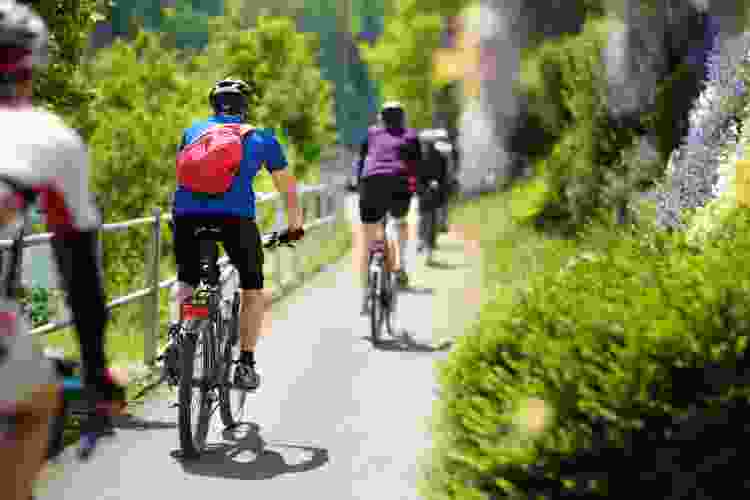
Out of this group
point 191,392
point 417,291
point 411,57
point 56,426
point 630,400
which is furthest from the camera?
point 411,57

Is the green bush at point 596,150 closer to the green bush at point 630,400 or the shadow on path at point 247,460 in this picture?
the shadow on path at point 247,460

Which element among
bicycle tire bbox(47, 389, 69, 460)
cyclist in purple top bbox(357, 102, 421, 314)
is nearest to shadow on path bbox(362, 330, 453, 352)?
cyclist in purple top bbox(357, 102, 421, 314)

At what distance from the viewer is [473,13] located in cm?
3588

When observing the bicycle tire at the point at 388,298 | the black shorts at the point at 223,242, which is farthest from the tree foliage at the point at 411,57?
the black shorts at the point at 223,242

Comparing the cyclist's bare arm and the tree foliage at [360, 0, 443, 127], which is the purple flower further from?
the tree foliage at [360, 0, 443, 127]

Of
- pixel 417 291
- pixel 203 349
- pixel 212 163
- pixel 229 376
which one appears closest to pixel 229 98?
pixel 212 163

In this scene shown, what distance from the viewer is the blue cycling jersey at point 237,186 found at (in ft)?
24.8

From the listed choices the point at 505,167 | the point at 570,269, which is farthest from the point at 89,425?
the point at 505,167

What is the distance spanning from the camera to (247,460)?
7.46 meters

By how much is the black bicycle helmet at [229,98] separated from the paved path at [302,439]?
192cm

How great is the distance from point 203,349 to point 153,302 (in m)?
3.31

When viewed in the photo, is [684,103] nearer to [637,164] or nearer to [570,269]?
[637,164]

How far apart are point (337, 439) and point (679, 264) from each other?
3385mm

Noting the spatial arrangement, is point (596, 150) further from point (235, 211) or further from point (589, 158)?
point (235, 211)
